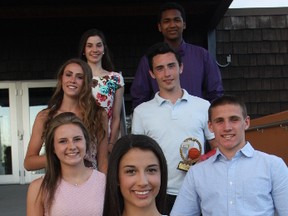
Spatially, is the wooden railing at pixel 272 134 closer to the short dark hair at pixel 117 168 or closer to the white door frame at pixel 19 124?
the short dark hair at pixel 117 168

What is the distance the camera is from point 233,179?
2168 millimetres

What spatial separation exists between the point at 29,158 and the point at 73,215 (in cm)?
53

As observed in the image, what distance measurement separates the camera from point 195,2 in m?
6.58

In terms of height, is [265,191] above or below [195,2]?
below

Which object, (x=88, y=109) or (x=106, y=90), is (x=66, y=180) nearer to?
(x=88, y=109)

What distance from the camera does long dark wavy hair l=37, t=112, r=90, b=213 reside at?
87.4 inches

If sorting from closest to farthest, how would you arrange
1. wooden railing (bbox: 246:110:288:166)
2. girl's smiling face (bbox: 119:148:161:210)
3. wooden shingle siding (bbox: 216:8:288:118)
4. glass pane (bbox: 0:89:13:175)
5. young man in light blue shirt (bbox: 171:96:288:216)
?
1. girl's smiling face (bbox: 119:148:161:210)
2. young man in light blue shirt (bbox: 171:96:288:216)
3. wooden railing (bbox: 246:110:288:166)
4. wooden shingle siding (bbox: 216:8:288:118)
5. glass pane (bbox: 0:89:13:175)

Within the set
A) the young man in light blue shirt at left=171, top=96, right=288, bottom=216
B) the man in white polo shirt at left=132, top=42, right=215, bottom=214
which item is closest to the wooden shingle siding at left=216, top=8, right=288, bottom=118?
the man in white polo shirt at left=132, top=42, right=215, bottom=214

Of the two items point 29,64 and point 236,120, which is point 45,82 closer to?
point 29,64

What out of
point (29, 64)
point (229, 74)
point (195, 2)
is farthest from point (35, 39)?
point (229, 74)

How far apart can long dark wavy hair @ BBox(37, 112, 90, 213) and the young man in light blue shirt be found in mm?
588

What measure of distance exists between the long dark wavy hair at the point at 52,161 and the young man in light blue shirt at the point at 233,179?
23.2 inches

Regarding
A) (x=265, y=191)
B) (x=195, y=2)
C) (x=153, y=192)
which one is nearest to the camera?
(x=153, y=192)

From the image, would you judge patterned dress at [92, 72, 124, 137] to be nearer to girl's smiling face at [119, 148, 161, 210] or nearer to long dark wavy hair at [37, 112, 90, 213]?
long dark wavy hair at [37, 112, 90, 213]
